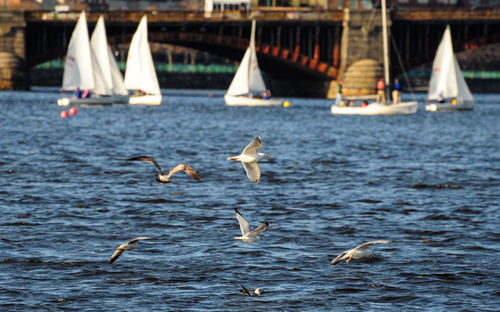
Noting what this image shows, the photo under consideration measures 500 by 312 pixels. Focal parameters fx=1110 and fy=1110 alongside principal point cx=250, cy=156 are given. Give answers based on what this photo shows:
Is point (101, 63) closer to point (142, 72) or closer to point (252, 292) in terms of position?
point (142, 72)

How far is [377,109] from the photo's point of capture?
108m

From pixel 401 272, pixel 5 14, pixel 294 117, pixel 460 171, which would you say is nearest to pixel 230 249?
pixel 401 272

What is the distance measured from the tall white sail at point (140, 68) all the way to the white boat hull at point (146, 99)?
0.61 meters

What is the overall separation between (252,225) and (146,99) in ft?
309

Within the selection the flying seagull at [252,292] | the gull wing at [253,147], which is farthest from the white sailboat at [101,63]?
the flying seagull at [252,292]

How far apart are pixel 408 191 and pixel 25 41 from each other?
373 ft

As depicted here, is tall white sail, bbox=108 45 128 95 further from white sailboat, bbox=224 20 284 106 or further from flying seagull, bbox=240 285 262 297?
flying seagull, bbox=240 285 262 297

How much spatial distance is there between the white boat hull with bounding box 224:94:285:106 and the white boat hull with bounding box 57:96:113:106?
14217mm

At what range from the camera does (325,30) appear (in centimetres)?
15600

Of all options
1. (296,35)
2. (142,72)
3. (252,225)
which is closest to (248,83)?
(142,72)

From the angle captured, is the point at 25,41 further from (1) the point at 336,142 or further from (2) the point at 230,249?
(2) the point at 230,249

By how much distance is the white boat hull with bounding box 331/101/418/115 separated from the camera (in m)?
108

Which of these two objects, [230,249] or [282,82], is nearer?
[230,249]

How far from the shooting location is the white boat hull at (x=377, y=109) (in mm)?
108062
